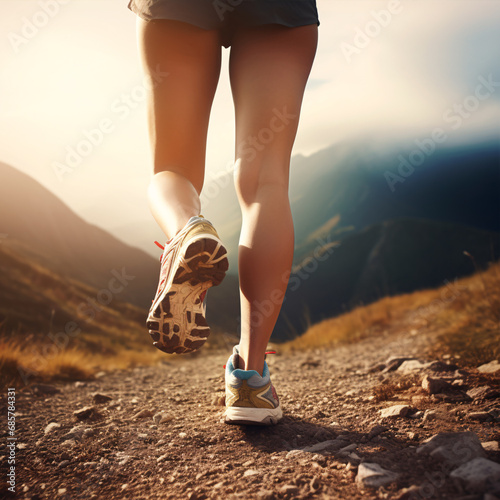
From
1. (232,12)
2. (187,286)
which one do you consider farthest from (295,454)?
(232,12)

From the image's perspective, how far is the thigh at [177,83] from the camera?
4.31ft

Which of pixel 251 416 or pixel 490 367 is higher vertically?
pixel 490 367

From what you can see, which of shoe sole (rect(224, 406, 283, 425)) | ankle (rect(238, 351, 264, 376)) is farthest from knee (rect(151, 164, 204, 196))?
shoe sole (rect(224, 406, 283, 425))

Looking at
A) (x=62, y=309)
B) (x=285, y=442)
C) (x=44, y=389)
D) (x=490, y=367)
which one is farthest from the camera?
(x=62, y=309)

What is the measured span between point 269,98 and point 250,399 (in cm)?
96

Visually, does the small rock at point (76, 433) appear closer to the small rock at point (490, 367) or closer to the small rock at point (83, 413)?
the small rock at point (83, 413)

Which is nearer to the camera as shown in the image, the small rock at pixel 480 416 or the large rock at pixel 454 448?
the large rock at pixel 454 448

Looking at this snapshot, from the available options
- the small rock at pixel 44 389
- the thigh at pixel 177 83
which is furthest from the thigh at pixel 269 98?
the small rock at pixel 44 389

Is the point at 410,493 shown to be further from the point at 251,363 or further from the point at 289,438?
the point at 251,363

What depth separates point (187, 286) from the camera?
1155 mm

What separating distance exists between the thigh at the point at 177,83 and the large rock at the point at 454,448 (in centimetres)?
109

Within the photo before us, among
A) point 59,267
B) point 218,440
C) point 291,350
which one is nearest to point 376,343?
point 291,350

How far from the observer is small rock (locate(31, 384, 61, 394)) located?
2.07 m

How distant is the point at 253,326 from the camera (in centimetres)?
123
